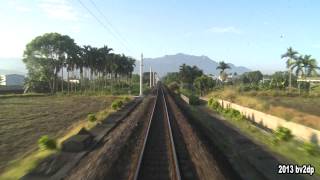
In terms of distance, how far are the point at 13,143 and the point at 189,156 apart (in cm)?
1439

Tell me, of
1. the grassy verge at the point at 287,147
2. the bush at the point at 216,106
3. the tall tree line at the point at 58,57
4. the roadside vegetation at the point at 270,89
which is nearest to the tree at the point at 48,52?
the tall tree line at the point at 58,57

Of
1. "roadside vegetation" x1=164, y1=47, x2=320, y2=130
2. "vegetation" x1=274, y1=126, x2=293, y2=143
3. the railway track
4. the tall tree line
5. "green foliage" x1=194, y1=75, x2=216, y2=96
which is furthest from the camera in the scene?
the tall tree line

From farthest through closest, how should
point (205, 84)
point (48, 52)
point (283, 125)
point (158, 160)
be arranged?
point (48, 52) < point (205, 84) < point (283, 125) < point (158, 160)

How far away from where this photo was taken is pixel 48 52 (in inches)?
4825

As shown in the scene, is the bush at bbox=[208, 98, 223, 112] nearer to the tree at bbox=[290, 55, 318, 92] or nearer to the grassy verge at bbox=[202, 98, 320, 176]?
the grassy verge at bbox=[202, 98, 320, 176]

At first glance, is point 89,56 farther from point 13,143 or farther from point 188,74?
point 13,143

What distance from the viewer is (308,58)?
108 metres

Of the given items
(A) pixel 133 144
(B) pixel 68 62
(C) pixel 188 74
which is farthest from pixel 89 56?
(A) pixel 133 144

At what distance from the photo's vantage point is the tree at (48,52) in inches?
4754

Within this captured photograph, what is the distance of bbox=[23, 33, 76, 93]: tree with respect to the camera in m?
Answer: 121

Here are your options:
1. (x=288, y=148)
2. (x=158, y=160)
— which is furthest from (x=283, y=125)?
(x=158, y=160)

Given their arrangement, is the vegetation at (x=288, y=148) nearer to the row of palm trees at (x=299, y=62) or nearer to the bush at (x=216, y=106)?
the bush at (x=216, y=106)

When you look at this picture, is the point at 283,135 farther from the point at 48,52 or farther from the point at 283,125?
the point at 48,52

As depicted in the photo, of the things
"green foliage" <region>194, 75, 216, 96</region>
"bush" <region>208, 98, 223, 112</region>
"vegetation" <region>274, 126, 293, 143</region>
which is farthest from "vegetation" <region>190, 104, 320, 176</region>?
"green foliage" <region>194, 75, 216, 96</region>
